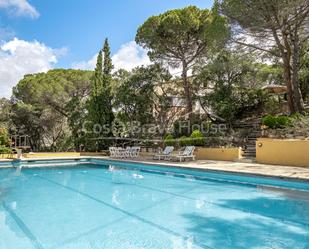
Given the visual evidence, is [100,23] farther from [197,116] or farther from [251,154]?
[251,154]

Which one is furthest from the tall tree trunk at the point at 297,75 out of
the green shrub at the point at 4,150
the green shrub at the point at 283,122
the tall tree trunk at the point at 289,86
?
the green shrub at the point at 4,150

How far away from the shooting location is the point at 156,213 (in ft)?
20.5

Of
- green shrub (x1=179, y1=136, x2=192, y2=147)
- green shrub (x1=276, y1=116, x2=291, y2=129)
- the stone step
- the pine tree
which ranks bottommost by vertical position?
the stone step

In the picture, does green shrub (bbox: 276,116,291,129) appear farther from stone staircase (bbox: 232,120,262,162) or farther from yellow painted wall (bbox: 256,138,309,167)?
yellow painted wall (bbox: 256,138,309,167)

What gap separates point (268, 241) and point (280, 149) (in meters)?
7.59

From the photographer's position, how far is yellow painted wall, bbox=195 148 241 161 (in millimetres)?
13430

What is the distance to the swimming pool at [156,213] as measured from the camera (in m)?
4.64

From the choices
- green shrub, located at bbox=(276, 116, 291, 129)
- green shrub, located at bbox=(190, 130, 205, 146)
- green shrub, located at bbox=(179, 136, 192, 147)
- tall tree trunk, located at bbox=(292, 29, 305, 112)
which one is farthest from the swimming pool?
tall tree trunk, located at bbox=(292, 29, 305, 112)

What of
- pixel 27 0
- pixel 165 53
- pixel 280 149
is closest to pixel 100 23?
pixel 27 0

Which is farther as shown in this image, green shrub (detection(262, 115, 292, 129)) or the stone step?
green shrub (detection(262, 115, 292, 129))

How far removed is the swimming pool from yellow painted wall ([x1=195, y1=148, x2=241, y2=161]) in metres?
3.16

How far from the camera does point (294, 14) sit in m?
13.8

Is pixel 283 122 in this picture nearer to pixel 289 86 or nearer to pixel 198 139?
pixel 289 86

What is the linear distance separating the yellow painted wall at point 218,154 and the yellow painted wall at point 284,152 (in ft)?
4.40
